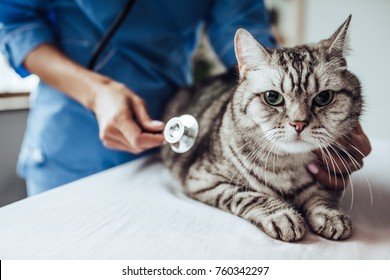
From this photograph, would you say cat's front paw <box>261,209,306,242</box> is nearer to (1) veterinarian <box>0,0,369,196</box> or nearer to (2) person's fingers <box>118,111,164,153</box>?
(2) person's fingers <box>118,111,164,153</box>

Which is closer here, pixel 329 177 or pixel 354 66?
pixel 329 177

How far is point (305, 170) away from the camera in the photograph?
674 millimetres


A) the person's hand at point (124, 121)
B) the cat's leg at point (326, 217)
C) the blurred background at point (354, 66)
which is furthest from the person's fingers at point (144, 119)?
the blurred background at point (354, 66)

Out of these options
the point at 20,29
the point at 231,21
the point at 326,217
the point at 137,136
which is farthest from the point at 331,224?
the point at 20,29

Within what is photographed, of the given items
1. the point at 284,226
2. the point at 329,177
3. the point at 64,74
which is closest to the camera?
the point at 284,226

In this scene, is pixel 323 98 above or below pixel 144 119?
above

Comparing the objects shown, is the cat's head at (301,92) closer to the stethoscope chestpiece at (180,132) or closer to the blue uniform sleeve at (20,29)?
the stethoscope chestpiece at (180,132)

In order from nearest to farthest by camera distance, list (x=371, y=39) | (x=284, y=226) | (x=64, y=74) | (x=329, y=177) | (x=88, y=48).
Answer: (x=284, y=226), (x=329, y=177), (x=64, y=74), (x=88, y=48), (x=371, y=39)

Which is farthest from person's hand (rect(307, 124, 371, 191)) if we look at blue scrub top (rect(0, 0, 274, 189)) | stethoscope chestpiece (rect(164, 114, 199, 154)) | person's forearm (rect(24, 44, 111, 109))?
person's forearm (rect(24, 44, 111, 109))

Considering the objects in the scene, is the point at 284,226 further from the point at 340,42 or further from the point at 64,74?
the point at 64,74

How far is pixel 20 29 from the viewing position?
88cm

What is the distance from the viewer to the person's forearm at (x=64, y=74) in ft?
2.70

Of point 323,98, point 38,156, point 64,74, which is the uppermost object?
point 323,98

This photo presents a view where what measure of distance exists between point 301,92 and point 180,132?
0.73 feet
